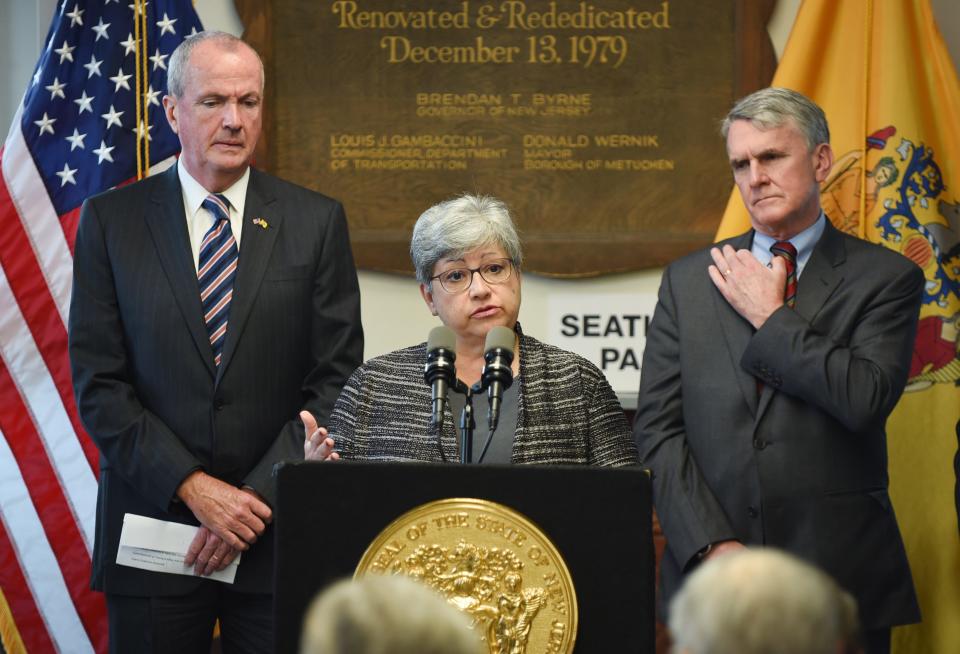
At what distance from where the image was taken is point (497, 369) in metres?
2.57

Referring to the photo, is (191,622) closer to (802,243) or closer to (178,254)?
(178,254)

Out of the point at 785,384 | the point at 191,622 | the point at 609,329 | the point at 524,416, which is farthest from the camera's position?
the point at 609,329

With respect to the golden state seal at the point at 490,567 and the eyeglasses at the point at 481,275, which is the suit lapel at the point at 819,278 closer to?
the eyeglasses at the point at 481,275

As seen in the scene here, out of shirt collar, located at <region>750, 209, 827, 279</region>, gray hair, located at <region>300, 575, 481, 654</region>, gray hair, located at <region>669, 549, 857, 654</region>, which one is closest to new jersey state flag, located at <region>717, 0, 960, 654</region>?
shirt collar, located at <region>750, 209, 827, 279</region>

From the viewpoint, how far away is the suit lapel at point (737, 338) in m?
3.26

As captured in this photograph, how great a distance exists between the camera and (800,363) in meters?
3.11

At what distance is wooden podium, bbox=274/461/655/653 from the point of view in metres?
2.34

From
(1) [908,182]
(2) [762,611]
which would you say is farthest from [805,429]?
(2) [762,611]

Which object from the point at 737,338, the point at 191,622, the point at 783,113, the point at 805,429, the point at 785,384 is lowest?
the point at 191,622

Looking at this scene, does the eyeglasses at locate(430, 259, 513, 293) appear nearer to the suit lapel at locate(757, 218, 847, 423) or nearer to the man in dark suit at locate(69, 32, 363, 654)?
the man in dark suit at locate(69, 32, 363, 654)

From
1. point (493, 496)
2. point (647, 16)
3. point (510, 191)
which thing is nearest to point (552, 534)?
point (493, 496)

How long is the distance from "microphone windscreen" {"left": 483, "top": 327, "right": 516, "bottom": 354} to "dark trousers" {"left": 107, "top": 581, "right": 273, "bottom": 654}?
1.12m

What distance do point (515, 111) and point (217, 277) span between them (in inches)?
67.2

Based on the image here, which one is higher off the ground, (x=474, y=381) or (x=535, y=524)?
(x=474, y=381)
